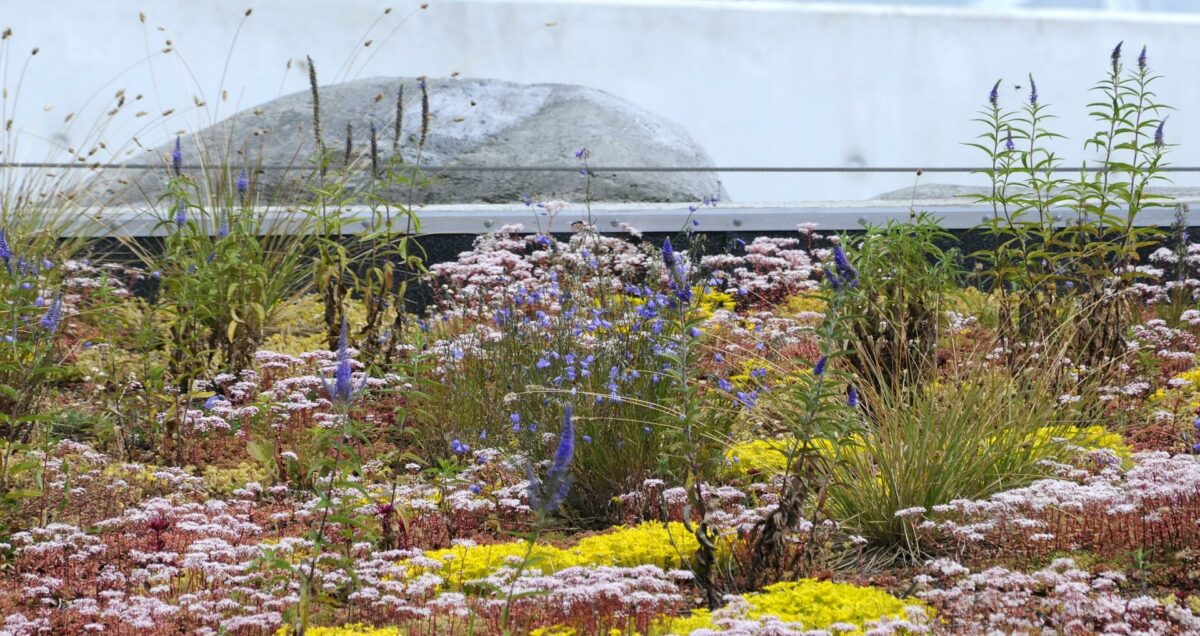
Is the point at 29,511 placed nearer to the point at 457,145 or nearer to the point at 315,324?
the point at 315,324

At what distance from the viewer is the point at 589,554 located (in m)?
3.62

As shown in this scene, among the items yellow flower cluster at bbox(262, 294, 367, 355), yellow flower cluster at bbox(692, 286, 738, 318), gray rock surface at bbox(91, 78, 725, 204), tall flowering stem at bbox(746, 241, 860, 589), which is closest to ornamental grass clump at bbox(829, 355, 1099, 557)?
tall flowering stem at bbox(746, 241, 860, 589)

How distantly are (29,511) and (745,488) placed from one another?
2571 mm

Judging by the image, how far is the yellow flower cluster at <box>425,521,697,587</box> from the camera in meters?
3.54

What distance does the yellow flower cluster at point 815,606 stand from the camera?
119 inches

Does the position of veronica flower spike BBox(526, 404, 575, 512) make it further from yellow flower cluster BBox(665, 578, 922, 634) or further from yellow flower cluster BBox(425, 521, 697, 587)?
yellow flower cluster BBox(425, 521, 697, 587)

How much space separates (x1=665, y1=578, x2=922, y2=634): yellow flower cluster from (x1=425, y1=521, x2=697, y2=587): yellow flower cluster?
0.41 m

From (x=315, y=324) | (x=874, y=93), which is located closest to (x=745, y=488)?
(x=315, y=324)

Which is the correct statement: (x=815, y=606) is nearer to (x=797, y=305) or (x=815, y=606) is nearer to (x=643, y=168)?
(x=797, y=305)

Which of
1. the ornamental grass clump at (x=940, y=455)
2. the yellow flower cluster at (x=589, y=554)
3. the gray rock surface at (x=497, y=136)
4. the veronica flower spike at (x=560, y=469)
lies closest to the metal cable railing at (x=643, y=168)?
the gray rock surface at (x=497, y=136)

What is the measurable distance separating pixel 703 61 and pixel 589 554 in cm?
663

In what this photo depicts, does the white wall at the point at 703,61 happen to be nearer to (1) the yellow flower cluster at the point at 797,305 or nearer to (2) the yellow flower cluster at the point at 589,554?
(1) the yellow flower cluster at the point at 797,305

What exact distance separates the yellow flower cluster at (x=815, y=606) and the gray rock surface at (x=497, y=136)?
618cm

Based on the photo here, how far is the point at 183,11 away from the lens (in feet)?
29.3
